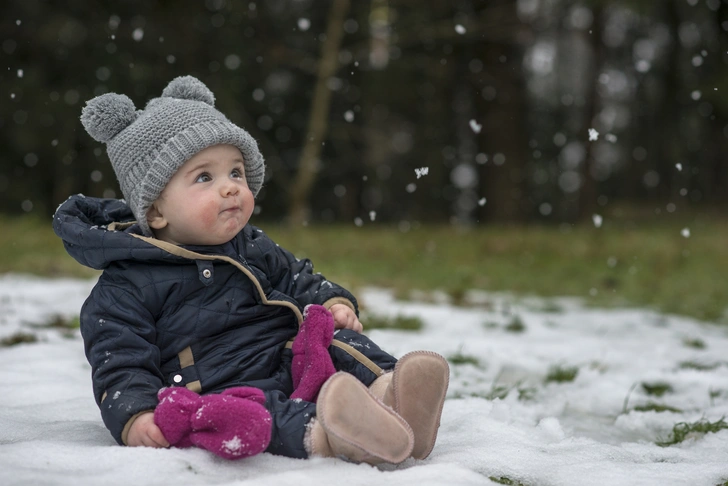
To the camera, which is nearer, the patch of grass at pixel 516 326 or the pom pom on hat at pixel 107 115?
the pom pom on hat at pixel 107 115

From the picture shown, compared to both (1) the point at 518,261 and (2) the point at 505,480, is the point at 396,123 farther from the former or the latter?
(2) the point at 505,480

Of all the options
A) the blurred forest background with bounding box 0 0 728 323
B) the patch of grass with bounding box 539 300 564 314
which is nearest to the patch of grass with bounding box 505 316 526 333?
the patch of grass with bounding box 539 300 564 314

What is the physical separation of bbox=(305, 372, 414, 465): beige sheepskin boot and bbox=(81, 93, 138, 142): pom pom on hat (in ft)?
3.48

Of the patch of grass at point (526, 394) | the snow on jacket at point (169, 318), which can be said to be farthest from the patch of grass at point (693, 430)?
the snow on jacket at point (169, 318)

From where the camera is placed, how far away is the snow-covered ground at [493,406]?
6.17ft

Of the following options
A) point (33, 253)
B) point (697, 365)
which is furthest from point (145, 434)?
point (33, 253)

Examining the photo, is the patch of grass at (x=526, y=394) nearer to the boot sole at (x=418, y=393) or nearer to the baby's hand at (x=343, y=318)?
the baby's hand at (x=343, y=318)

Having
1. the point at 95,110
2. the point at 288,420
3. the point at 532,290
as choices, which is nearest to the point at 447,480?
the point at 288,420

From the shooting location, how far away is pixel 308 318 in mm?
2285

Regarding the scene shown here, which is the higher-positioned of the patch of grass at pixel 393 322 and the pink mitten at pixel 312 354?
the patch of grass at pixel 393 322

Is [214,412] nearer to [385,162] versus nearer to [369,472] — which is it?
[369,472]

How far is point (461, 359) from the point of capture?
12.0 ft

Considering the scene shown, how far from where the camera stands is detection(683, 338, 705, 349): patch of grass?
14.2 ft

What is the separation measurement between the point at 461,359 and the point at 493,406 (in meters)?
0.84
